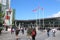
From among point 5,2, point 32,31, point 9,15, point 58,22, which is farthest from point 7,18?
point 58,22

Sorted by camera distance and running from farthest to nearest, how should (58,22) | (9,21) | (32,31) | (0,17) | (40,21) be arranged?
(40,21) → (58,22) → (0,17) → (32,31) → (9,21)

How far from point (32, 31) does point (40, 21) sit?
173m

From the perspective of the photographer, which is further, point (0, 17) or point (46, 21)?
point (46, 21)

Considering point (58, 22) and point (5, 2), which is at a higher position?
point (5, 2)

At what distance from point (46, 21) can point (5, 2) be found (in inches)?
2037

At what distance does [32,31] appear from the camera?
21641mm

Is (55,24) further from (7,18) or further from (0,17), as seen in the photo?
(7,18)

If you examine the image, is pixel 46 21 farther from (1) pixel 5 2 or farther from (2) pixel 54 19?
(1) pixel 5 2

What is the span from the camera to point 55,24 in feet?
610

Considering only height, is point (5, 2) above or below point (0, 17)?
above

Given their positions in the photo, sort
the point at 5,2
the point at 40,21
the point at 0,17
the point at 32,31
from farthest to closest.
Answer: the point at 40,21 < the point at 5,2 < the point at 0,17 < the point at 32,31

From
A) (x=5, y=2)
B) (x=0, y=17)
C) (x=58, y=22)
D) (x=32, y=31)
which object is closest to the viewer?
(x=32, y=31)

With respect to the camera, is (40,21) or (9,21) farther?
(40,21)

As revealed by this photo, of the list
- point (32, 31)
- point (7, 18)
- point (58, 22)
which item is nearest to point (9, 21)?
point (7, 18)
